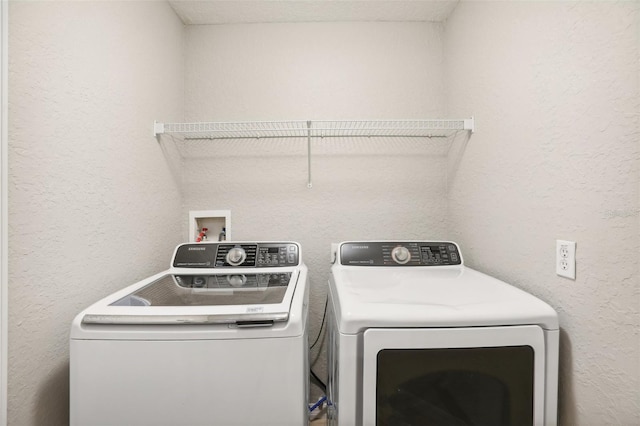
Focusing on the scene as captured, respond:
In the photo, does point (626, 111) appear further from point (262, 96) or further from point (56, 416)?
point (56, 416)

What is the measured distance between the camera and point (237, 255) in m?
1.43

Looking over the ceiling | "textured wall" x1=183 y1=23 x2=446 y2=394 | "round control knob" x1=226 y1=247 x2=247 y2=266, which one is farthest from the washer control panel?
the ceiling

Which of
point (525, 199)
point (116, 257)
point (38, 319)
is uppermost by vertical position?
point (525, 199)

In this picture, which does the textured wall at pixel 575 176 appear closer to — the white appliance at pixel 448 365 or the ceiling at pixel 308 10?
the white appliance at pixel 448 365

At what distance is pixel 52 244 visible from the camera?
859 millimetres

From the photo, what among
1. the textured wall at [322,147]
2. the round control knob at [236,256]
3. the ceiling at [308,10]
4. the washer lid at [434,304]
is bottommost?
the washer lid at [434,304]

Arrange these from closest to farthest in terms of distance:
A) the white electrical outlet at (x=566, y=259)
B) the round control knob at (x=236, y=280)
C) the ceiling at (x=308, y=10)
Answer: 1. the white electrical outlet at (x=566, y=259)
2. the round control knob at (x=236, y=280)
3. the ceiling at (x=308, y=10)

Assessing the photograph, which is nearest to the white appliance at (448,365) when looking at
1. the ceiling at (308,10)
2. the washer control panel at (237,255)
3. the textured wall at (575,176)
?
the textured wall at (575,176)

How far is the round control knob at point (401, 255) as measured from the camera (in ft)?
4.64

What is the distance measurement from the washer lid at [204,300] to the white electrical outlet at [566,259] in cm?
90

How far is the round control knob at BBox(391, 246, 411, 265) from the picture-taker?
1413 millimetres

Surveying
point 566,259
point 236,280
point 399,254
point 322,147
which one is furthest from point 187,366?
point 322,147

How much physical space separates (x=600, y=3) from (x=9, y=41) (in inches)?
65.7

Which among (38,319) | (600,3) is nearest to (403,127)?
(600,3)
